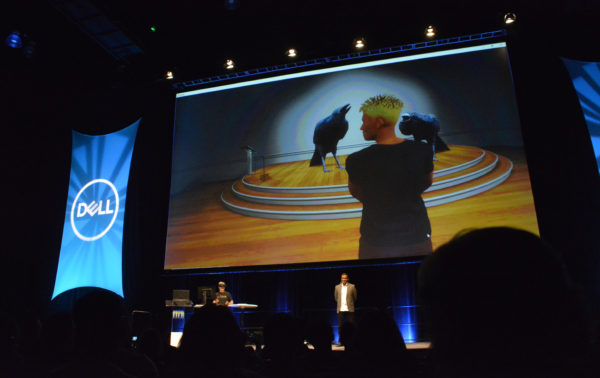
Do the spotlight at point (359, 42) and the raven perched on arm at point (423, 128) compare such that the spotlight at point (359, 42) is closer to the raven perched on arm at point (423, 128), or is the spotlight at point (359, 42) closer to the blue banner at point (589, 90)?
the raven perched on arm at point (423, 128)

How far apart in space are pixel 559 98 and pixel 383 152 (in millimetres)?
2925


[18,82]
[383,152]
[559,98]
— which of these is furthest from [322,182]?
[18,82]

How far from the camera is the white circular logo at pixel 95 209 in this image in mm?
8383

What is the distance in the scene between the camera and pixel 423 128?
6914mm

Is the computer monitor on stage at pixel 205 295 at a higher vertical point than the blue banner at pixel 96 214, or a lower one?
lower

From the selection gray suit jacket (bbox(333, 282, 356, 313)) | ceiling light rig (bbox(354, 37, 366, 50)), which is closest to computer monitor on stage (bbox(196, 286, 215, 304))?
gray suit jacket (bbox(333, 282, 356, 313))

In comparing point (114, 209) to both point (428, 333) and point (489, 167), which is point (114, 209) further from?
point (428, 333)

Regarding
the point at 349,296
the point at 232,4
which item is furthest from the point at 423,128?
the point at 232,4

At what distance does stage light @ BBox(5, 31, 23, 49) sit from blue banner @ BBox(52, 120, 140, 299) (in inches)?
89.2

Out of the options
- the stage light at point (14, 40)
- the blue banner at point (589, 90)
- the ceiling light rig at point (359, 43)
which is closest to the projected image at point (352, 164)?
the ceiling light rig at point (359, 43)

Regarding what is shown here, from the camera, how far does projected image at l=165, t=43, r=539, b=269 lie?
260 inches

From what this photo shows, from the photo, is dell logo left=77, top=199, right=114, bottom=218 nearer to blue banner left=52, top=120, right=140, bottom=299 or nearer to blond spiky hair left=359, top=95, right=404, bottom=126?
blue banner left=52, top=120, right=140, bottom=299

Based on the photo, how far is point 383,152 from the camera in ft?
22.7

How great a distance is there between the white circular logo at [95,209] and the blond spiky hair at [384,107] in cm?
514
